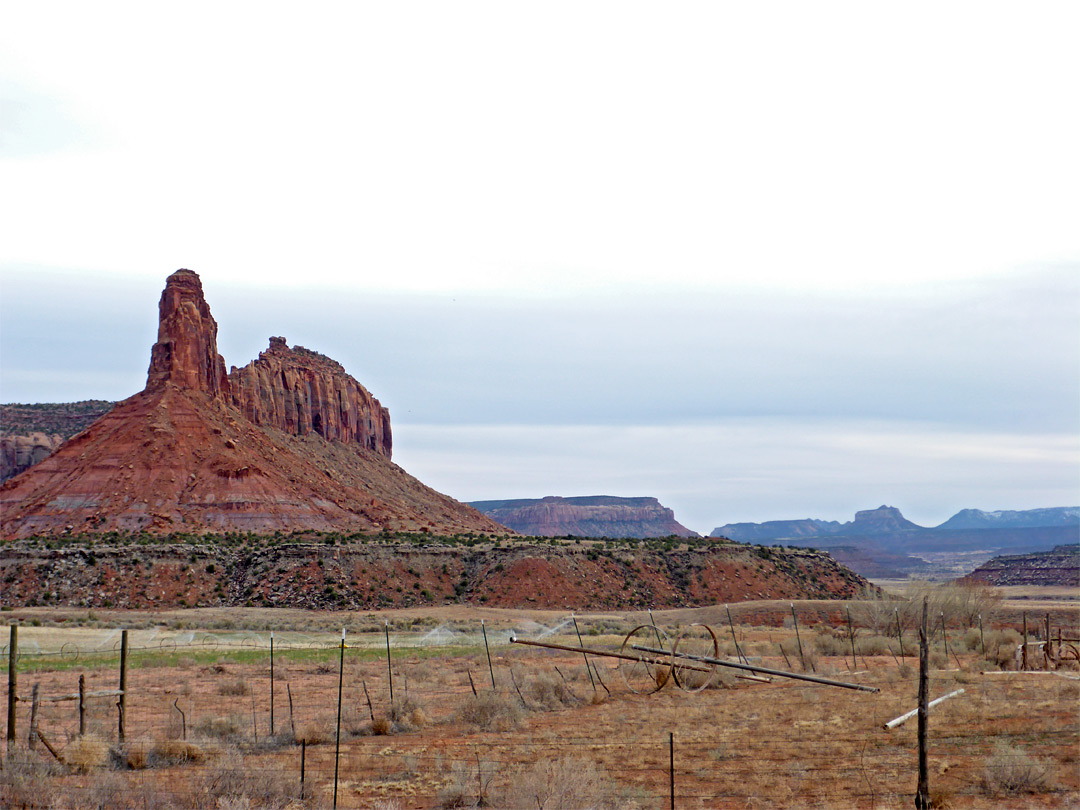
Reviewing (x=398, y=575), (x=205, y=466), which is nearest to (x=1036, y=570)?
(x=398, y=575)

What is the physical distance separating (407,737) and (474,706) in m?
2.12

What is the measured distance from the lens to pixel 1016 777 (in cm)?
1406

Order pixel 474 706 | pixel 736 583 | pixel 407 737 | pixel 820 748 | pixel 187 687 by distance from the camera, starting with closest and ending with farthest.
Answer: pixel 820 748 → pixel 407 737 → pixel 474 706 → pixel 187 687 → pixel 736 583

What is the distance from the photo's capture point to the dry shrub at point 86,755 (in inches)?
553

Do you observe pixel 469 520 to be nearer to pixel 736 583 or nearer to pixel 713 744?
pixel 736 583

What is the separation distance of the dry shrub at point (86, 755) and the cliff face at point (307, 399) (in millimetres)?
100738

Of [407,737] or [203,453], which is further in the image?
[203,453]

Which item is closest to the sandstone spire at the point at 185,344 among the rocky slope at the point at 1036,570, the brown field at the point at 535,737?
the brown field at the point at 535,737

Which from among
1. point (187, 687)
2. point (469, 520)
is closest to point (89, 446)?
point (469, 520)

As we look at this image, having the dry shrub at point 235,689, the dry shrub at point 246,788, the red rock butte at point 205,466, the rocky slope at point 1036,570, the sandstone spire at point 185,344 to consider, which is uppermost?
the sandstone spire at point 185,344

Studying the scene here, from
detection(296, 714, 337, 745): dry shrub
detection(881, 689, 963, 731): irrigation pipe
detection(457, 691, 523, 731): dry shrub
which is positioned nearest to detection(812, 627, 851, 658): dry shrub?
detection(881, 689, 963, 731): irrigation pipe

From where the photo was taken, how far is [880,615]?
146 ft

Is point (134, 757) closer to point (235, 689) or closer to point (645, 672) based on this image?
point (235, 689)

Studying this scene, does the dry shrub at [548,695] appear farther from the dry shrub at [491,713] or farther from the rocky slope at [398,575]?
the rocky slope at [398,575]
